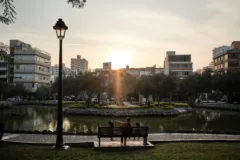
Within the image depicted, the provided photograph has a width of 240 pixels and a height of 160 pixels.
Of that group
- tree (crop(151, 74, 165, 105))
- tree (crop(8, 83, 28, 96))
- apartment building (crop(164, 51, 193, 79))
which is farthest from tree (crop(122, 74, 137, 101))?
apartment building (crop(164, 51, 193, 79))

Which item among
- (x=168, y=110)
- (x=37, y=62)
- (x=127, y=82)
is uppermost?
(x=37, y=62)

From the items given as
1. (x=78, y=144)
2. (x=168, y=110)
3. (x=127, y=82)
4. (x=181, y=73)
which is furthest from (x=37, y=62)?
(x=78, y=144)

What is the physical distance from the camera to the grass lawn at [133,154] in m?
10.2

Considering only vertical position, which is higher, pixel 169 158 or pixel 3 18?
pixel 3 18

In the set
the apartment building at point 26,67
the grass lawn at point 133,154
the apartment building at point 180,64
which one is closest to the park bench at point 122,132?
the grass lawn at point 133,154

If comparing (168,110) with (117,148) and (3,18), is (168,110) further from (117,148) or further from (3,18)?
(3,18)

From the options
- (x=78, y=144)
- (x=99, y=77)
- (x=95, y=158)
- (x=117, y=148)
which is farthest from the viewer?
(x=99, y=77)

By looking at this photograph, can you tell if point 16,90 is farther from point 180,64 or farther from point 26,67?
point 180,64

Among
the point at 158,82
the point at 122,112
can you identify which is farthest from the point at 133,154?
the point at 158,82

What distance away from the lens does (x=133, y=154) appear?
434 inches

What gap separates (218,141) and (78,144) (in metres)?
7.34

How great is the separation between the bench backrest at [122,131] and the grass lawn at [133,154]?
3.53ft

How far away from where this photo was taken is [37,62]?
3757 inches

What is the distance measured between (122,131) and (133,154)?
A: 205 cm
